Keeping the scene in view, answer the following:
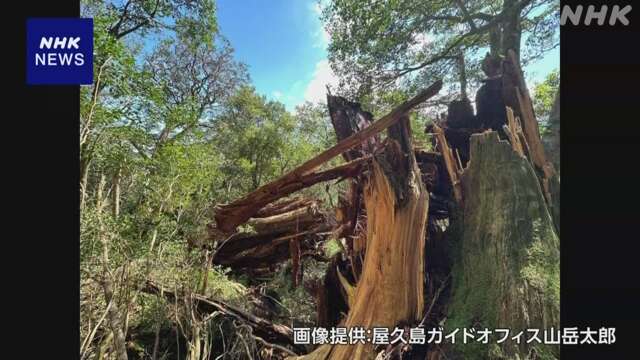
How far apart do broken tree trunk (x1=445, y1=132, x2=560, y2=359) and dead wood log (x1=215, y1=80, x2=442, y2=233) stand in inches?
35.0

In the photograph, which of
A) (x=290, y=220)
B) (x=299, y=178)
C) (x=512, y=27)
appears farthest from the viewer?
(x=512, y=27)

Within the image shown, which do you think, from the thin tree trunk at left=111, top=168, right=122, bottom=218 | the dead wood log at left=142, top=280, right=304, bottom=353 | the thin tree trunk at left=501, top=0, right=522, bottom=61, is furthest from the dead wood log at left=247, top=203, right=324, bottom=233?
the thin tree trunk at left=501, top=0, right=522, bottom=61

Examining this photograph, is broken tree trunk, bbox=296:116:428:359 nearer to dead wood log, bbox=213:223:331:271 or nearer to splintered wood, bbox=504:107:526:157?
splintered wood, bbox=504:107:526:157

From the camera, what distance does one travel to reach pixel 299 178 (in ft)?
8.41

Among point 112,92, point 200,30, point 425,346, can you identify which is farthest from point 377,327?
point 200,30

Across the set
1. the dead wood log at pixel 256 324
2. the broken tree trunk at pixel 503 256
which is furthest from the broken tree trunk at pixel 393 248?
Result: the dead wood log at pixel 256 324

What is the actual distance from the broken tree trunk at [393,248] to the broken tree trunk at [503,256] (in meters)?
0.43
